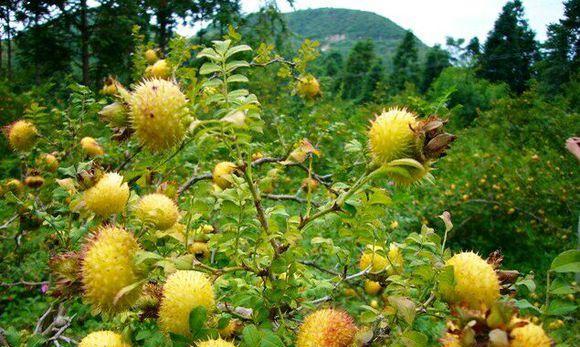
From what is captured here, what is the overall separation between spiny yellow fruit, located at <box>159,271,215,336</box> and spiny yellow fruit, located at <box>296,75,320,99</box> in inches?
72.1

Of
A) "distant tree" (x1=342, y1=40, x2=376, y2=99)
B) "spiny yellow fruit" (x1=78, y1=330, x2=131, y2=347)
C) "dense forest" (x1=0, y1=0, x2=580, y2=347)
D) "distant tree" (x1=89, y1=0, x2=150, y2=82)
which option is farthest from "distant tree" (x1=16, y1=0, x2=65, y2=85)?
"distant tree" (x1=342, y1=40, x2=376, y2=99)

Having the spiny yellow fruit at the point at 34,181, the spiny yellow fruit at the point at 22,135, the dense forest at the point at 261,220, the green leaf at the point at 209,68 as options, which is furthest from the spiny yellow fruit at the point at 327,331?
the spiny yellow fruit at the point at 22,135

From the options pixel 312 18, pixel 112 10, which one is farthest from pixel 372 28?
pixel 112 10

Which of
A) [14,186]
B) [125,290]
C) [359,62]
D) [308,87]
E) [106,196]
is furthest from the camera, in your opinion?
[359,62]

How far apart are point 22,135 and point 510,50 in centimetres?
1900

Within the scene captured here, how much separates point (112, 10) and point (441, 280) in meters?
11.0

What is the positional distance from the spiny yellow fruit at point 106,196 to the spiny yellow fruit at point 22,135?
142cm

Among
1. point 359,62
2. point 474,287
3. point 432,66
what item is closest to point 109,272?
point 474,287

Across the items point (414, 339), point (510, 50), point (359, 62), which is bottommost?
point (359, 62)

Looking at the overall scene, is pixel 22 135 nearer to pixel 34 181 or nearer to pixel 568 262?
pixel 34 181

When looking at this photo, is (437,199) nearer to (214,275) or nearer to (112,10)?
(214,275)

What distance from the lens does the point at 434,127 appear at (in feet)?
3.29

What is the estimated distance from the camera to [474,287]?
3.30ft

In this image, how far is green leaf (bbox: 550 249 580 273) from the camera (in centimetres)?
89
